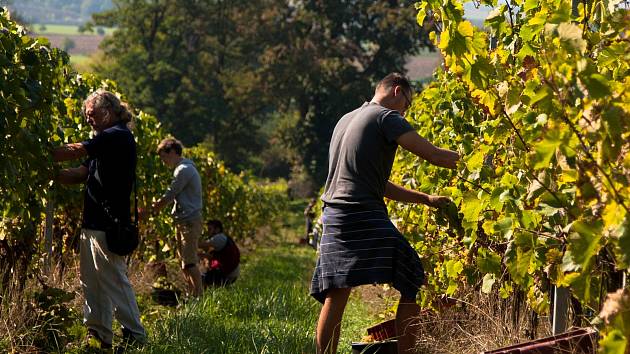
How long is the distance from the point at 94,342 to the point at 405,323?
2035 mm

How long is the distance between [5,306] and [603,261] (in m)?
3.71

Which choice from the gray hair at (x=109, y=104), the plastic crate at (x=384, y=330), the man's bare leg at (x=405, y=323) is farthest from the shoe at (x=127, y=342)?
the man's bare leg at (x=405, y=323)

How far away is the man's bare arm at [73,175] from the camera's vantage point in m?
6.12

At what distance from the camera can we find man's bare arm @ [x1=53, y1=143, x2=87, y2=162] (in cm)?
586

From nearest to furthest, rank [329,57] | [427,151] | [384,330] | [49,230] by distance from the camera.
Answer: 1. [427,151]
2. [384,330]
3. [49,230]
4. [329,57]

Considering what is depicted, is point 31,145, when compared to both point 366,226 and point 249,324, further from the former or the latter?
point 249,324

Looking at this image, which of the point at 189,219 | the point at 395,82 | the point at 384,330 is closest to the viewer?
the point at 395,82

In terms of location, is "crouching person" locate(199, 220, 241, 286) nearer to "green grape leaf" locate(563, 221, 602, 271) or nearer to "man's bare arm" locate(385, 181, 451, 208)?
"man's bare arm" locate(385, 181, 451, 208)

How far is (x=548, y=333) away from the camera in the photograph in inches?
208

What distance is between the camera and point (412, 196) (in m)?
5.35

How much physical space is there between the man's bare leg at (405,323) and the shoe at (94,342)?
196 centimetres

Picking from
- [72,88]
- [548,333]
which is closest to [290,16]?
[72,88]

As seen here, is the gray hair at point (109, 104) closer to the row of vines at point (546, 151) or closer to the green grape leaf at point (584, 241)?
the row of vines at point (546, 151)

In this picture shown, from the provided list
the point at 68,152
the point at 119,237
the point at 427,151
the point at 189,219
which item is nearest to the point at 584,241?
the point at 427,151
